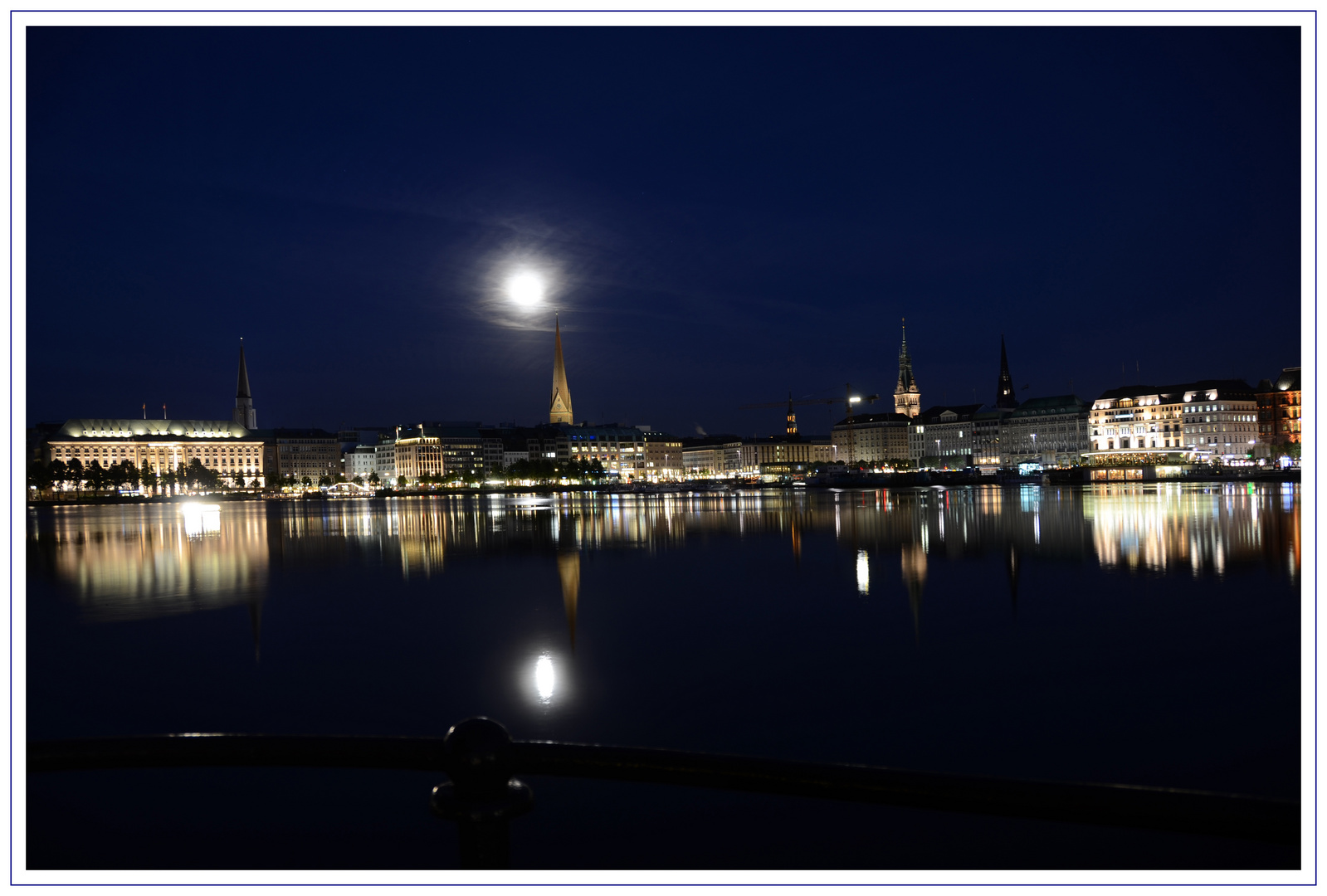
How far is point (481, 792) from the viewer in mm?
3643

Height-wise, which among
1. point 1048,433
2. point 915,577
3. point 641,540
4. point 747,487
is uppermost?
point 1048,433

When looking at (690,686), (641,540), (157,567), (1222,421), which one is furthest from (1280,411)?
(690,686)

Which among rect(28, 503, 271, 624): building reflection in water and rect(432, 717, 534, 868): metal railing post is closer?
rect(432, 717, 534, 868): metal railing post

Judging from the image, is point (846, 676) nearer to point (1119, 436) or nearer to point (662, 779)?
point (662, 779)

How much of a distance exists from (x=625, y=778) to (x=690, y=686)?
585 cm

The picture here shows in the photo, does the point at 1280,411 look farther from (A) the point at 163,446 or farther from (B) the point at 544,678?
(A) the point at 163,446

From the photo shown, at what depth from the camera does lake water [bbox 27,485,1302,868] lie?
5762mm

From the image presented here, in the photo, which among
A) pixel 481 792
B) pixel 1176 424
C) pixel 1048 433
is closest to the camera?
pixel 481 792

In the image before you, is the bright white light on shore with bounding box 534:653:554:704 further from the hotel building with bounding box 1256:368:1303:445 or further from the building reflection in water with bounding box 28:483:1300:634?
the hotel building with bounding box 1256:368:1303:445

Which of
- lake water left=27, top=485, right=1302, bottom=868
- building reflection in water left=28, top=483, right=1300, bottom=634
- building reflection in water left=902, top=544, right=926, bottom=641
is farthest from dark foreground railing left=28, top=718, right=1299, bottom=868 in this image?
building reflection in water left=28, top=483, right=1300, bottom=634

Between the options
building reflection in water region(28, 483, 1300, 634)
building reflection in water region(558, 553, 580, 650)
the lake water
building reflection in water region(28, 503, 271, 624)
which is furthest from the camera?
building reflection in water region(28, 483, 1300, 634)

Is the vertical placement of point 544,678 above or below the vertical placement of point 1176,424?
below
